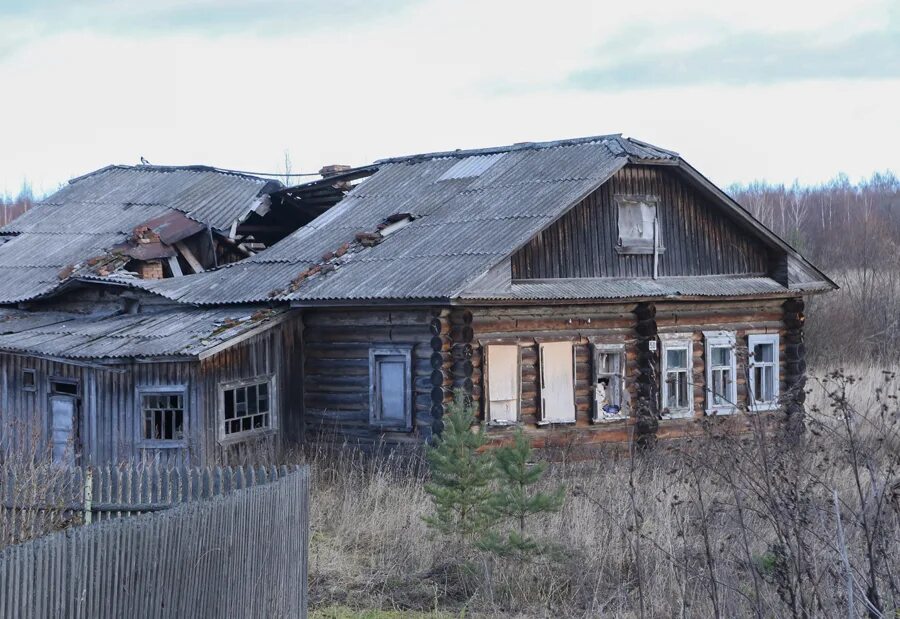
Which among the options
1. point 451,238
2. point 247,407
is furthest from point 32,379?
point 451,238

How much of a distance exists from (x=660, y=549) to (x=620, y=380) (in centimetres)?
1037

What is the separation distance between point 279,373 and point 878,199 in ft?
218

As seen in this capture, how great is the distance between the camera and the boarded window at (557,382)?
16766 mm

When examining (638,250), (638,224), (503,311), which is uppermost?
(638,224)

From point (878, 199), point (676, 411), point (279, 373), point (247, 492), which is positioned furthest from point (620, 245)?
point (878, 199)

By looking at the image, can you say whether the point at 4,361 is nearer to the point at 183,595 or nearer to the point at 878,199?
the point at 183,595

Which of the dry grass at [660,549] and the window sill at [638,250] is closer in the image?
the dry grass at [660,549]

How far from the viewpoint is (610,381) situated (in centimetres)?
1764

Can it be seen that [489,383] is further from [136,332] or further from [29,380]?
[29,380]

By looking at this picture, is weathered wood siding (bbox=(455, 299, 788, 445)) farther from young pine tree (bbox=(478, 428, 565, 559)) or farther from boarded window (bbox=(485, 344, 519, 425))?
young pine tree (bbox=(478, 428, 565, 559))

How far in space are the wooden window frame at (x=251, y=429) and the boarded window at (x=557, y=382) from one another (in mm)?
3863

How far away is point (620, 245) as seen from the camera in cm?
1780

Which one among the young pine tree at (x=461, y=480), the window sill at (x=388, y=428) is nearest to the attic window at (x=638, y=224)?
the window sill at (x=388, y=428)

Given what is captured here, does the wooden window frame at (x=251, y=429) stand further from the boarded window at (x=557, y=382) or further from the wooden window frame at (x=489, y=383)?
the boarded window at (x=557, y=382)
